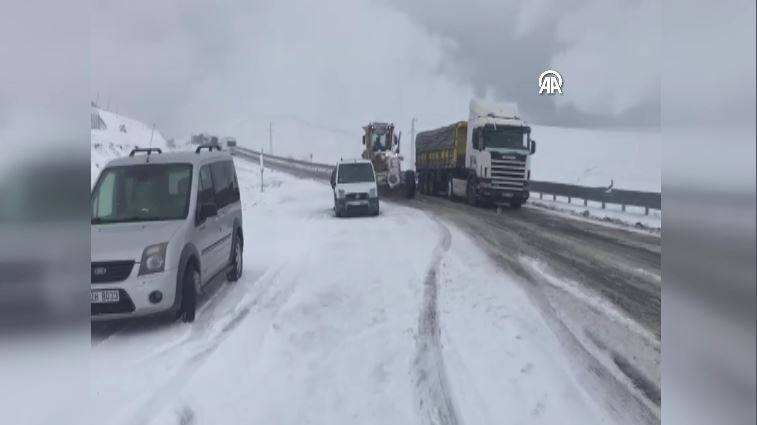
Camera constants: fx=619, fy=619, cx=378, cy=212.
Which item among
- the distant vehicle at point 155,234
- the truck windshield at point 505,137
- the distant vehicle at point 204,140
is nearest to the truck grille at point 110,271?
the distant vehicle at point 155,234

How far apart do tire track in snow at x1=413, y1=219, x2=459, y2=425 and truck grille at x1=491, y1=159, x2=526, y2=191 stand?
0.56 meters

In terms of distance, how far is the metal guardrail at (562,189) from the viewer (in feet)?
7.72

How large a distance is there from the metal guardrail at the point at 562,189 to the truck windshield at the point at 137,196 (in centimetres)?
32

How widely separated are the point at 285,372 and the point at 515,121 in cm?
133

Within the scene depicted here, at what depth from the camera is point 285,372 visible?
7.23ft

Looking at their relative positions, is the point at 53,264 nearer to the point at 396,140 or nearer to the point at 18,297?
the point at 18,297

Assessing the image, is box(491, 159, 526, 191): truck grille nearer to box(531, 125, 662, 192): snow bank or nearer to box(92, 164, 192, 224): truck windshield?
box(531, 125, 662, 192): snow bank

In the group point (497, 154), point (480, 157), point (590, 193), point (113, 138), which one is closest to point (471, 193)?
point (480, 157)

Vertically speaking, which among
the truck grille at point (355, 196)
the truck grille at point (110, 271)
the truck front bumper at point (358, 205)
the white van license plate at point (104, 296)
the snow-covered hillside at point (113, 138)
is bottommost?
the white van license plate at point (104, 296)

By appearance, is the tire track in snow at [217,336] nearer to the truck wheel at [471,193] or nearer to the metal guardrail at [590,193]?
the truck wheel at [471,193]

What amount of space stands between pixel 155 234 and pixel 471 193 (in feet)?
4.65

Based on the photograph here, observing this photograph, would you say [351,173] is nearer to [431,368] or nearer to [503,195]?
[503,195]

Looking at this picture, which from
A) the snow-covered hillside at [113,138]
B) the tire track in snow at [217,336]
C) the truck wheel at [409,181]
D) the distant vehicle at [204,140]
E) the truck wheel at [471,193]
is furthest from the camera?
the truck wheel at [471,193]

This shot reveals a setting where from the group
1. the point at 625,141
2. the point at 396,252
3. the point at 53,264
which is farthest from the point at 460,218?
the point at 53,264
